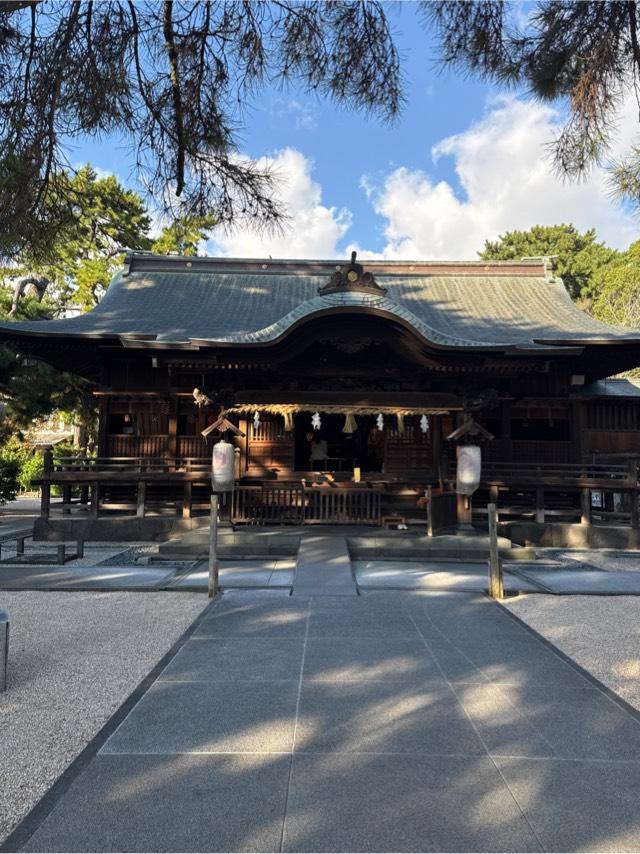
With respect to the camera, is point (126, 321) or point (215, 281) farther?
point (215, 281)

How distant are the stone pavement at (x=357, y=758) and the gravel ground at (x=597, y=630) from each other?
0.28 metres

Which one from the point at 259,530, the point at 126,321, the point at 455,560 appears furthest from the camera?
the point at 126,321

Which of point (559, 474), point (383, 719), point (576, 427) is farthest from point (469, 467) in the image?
point (383, 719)

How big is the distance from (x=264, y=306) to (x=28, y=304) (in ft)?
24.5

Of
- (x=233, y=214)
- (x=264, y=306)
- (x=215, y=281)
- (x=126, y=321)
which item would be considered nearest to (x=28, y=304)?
(x=126, y=321)

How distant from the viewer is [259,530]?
10.4 m

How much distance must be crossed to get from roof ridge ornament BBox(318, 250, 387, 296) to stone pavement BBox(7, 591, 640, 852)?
7849mm

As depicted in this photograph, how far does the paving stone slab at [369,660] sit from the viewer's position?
13.3 feet

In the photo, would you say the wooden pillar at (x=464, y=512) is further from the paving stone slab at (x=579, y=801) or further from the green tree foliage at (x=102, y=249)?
the green tree foliage at (x=102, y=249)

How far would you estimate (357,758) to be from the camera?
9.33 ft

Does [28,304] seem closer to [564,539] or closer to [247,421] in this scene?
[247,421]

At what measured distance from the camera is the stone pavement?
225cm

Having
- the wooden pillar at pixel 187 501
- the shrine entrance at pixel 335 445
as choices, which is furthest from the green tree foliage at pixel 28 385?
the shrine entrance at pixel 335 445

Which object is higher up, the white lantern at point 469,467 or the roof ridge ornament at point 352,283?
the roof ridge ornament at point 352,283
